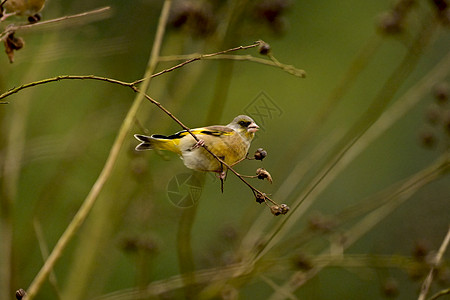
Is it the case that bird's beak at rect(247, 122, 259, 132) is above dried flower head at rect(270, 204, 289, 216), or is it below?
above

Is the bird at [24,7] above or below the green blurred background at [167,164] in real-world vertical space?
above

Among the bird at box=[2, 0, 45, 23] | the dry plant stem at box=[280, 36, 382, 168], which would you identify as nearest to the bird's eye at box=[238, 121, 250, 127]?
the bird at box=[2, 0, 45, 23]

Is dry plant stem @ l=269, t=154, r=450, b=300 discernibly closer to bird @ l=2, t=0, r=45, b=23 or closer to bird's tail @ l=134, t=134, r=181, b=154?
bird's tail @ l=134, t=134, r=181, b=154

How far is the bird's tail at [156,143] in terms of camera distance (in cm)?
109

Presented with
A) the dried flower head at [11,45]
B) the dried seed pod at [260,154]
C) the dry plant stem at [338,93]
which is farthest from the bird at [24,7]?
the dry plant stem at [338,93]

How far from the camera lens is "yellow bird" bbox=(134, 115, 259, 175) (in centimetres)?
99

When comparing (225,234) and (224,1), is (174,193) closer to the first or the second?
(225,234)

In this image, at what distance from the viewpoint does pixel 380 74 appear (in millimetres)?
6637

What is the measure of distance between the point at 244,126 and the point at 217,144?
51 millimetres

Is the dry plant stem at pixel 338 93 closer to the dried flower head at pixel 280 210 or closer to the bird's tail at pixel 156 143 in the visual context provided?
the bird's tail at pixel 156 143

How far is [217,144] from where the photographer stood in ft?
3.50

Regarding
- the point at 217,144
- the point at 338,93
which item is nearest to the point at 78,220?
the point at 217,144

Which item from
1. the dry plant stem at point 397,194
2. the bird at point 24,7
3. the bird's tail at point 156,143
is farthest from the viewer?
the dry plant stem at point 397,194

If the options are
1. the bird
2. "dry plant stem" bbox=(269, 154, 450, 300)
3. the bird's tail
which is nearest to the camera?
the bird's tail
